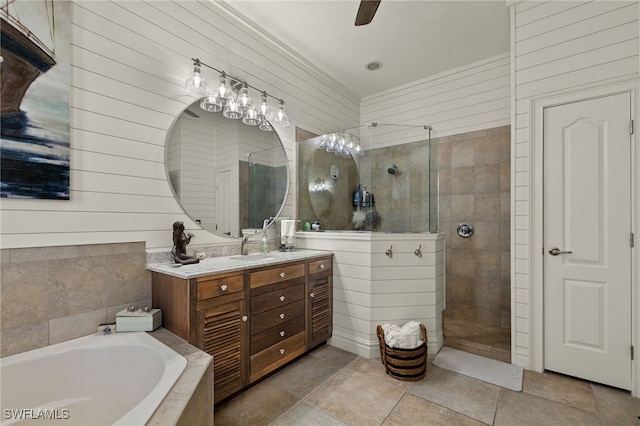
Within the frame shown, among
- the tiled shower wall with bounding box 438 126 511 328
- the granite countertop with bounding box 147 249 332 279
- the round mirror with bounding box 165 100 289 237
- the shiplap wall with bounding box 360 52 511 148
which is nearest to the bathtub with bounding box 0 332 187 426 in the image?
the granite countertop with bounding box 147 249 332 279

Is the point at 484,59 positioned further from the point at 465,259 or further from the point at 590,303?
the point at 590,303

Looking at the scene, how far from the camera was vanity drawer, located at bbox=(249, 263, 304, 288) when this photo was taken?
2.05 m

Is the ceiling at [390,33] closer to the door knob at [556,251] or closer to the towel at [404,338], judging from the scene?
the door knob at [556,251]

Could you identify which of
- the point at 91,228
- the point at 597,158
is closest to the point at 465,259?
the point at 597,158

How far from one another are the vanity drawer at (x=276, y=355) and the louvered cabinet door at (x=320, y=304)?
141 mm

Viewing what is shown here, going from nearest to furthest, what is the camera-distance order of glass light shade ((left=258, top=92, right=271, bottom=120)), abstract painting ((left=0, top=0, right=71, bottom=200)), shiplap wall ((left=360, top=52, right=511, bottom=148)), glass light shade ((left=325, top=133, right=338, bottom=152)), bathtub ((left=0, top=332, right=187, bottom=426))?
bathtub ((left=0, top=332, right=187, bottom=426)) < abstract painting ((left=0, top=0, right=71, bottom=200)) < glass light shade ((left=258, top=92, right=271, bottom=120)) < shiplap wall ((left=360, top=52, right=511, bottom=148)) < glass light shade ((left=325, top=133, right=338, bottom=152))

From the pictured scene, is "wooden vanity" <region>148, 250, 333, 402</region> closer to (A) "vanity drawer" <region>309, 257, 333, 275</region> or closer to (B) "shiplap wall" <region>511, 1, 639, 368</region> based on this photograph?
(A) "vanity drawer" <region>309, 257, 333, 275</region>

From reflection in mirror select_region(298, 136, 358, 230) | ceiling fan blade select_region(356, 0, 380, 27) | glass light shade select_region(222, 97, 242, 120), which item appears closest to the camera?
ceiling fan blade select_region(356, 0, 380, 27)

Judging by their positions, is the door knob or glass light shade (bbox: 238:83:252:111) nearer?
the door knob

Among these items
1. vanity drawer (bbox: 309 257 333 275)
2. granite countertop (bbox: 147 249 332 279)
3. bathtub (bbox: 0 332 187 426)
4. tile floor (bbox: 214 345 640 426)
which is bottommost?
tile floor (bbox: 214 345 640 426)

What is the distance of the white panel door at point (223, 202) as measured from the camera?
243 centimetres

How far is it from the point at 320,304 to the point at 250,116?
186cm

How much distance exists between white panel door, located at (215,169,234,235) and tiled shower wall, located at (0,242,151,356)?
63 cm

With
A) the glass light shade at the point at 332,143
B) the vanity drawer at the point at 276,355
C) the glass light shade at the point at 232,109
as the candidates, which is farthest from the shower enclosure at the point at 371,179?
the vanity drawer at the point at 276,355
